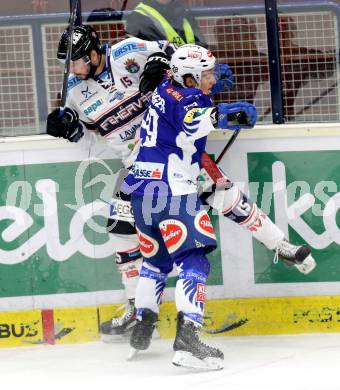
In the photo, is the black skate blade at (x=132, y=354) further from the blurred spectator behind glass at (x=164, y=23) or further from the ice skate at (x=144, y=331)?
the blurred spectator behind glass at (x=164, y=23)

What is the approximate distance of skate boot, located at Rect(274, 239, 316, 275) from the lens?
6027mm

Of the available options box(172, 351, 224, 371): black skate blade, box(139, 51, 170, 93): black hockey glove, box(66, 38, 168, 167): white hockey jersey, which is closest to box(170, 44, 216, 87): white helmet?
box(139, 51, 170, 93): black hockey glove

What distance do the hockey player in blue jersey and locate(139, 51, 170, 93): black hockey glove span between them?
0.15m

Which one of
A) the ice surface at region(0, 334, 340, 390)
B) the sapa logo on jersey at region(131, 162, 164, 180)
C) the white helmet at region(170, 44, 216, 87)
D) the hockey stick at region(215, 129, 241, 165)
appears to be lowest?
the ice surface at region(0, 334, 340, 390)

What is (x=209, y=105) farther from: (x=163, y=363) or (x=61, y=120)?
(x=163, y=363)

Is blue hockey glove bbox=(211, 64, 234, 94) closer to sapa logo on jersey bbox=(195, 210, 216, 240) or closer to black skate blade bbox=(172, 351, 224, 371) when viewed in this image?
sapa logo on jersey bbox=(195, 210, 216, 240)

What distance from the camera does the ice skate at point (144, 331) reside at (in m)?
5.88

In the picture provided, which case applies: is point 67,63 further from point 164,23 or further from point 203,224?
point 203,224

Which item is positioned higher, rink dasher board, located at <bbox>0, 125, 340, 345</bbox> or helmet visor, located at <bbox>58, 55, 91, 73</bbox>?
helmet visor, located at <bbox>58, 55, 91, 73</bbox>

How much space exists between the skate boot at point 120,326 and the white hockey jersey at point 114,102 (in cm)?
76

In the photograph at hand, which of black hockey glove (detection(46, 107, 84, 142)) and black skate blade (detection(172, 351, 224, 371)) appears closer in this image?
black skate blade (detection(172, 351, 224, 371))

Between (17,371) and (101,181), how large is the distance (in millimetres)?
1099

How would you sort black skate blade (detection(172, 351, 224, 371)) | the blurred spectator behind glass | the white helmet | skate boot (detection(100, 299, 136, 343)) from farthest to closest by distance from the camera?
skate boot (detection(100, 299, 136, 343)) → the blurred spectator behind glass → the white helmet → black skate blade (detection(172, 351, 224, 371))

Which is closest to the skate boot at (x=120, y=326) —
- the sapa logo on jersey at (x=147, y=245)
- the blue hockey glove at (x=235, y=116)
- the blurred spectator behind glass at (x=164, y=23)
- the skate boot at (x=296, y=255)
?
the sapa logo on jersey at (x=147, y=245)
